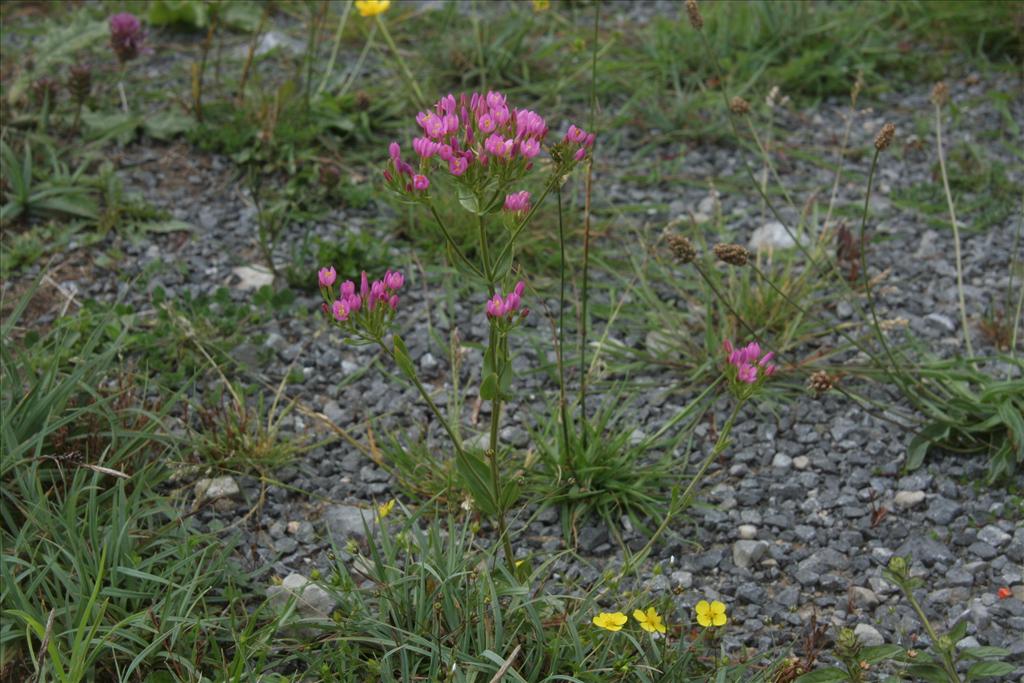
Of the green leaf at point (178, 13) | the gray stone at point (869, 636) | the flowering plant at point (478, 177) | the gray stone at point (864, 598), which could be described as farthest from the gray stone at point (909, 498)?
the green leaf at point (178, 13)

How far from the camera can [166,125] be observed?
13.6 feet

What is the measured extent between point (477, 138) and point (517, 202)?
0.14m

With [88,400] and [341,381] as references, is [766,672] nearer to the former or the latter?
[341,381]

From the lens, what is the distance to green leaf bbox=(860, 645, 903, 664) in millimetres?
2281

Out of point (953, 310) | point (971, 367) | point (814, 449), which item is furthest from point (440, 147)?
point (953, 310)

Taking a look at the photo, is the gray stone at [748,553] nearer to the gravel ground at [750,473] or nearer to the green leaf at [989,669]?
the gravel ground at [750,473]

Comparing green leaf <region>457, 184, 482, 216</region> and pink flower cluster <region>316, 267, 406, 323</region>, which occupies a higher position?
green leaf <region>457, 184, 482, 216</region>

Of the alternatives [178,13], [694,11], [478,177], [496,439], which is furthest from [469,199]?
[178,13]

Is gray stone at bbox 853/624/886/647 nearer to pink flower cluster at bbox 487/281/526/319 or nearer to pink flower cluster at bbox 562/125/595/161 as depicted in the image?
pink flower cluster at bbox 487/281/526/319

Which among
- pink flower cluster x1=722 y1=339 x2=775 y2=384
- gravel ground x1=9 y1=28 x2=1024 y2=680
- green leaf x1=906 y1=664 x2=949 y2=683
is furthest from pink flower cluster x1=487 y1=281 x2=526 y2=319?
green leaf x1=906 y1=664 x2=949 y2=683

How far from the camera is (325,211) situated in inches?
154

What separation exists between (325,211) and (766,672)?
2.28 metres

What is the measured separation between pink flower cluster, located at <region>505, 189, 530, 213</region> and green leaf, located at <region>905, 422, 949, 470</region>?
4.60 feet

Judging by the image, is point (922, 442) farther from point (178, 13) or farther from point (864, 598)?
point (178, 13)
